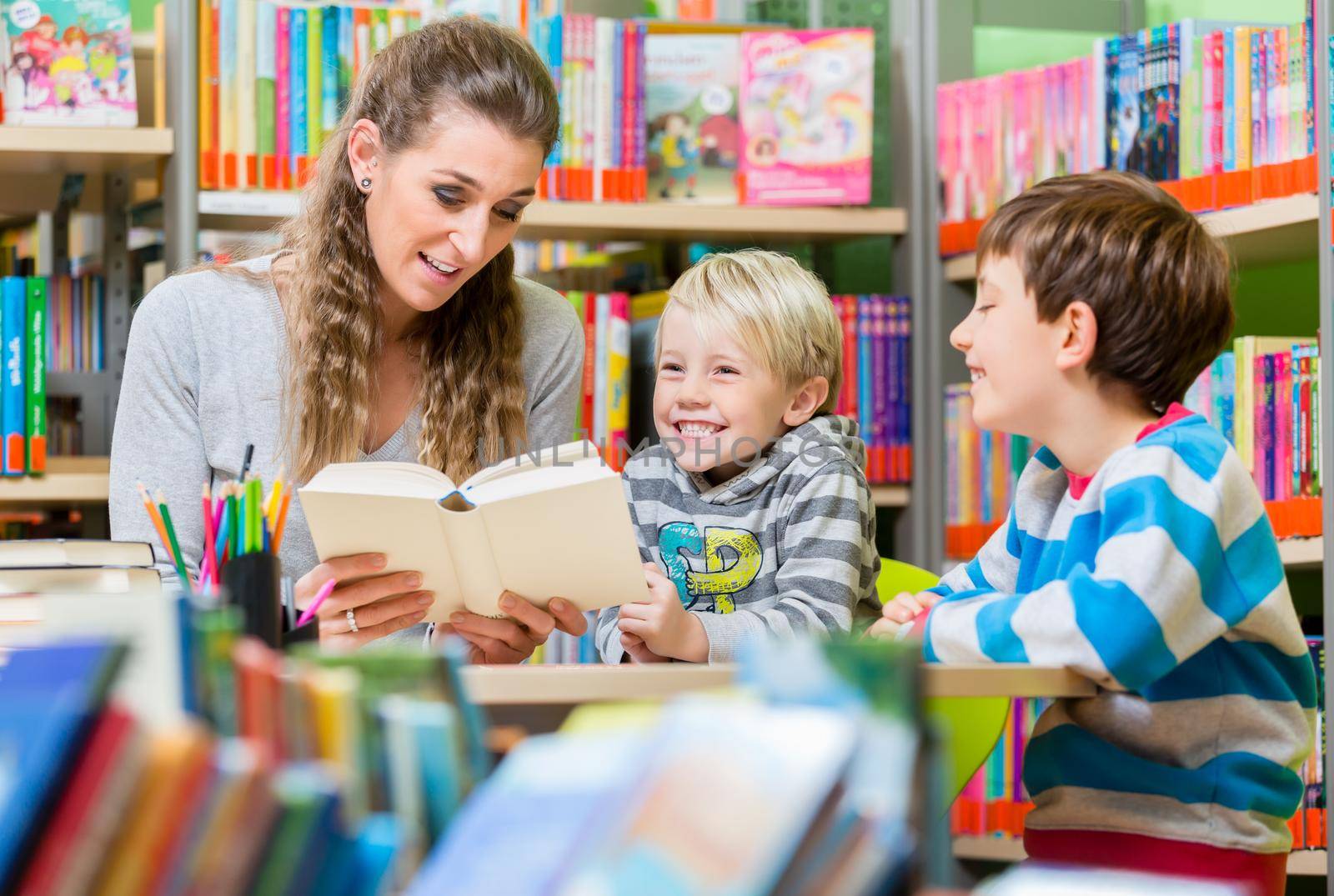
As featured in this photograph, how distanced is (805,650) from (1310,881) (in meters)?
2.02

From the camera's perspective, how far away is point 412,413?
169cm

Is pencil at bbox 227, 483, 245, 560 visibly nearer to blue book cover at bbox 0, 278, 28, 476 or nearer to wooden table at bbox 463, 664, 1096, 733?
wooden table at bbox 463, 664, 1096, 733

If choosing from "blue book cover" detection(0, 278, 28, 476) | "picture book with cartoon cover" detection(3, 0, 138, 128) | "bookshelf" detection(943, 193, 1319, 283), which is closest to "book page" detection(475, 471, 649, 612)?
"bookshelf" detection(943, 193, 1319, 283)

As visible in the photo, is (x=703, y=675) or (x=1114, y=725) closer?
(x=703, y=675)

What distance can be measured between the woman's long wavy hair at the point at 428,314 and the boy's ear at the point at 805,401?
0.33 meters

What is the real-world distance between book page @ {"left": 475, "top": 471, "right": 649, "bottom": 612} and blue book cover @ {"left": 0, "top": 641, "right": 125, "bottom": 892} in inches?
27.4

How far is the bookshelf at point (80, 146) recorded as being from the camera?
2.14 metres

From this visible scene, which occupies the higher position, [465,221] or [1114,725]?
[465,221]

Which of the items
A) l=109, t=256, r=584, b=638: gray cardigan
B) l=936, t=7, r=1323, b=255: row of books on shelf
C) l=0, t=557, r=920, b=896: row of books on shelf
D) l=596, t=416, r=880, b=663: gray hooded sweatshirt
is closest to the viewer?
l=0, t=557, r=920, b=896: row of books on shelf

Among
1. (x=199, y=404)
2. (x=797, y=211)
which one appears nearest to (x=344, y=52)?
(x=797, y=211)

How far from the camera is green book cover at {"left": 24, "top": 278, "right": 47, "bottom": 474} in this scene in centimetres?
217

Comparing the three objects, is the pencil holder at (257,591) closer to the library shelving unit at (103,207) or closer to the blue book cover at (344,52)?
the library shelving unit at (103,207)

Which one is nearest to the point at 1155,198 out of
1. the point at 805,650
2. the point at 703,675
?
the point at 703,675

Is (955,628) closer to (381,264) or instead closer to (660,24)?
(381,264)
